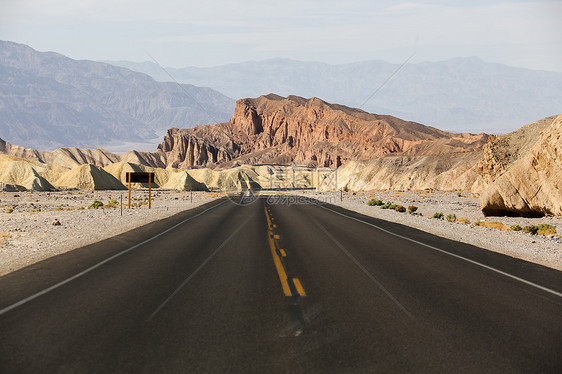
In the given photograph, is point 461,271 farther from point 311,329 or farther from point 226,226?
point 226,226

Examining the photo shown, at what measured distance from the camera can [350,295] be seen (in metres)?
7.88

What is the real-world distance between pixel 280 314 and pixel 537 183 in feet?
77.2

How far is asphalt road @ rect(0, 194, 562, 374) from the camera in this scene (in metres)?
4.96

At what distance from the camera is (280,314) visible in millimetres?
6684

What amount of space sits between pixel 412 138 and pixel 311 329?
659 feet

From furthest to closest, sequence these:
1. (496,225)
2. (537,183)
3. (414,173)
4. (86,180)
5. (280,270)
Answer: (86,180) < (414,173) < (537,183) < (496,225) < (280,270)

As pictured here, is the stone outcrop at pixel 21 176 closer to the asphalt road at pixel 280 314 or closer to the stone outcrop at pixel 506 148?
the stone outcrop at pixel 506 148

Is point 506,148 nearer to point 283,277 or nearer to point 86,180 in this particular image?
point 283,277

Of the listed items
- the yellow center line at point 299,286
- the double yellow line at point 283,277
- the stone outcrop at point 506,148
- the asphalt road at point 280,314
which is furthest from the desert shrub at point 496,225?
the stone outcrop at point 506,148

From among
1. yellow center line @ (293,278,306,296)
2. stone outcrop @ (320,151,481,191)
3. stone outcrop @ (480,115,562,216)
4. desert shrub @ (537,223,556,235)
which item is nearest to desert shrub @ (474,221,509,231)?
desert shrub @ (537,223,556,235)

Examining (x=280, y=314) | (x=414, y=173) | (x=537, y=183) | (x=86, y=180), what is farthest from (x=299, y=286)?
(x=86, y=180)

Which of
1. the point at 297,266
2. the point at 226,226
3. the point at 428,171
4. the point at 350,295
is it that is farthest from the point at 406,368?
the point at 428,171

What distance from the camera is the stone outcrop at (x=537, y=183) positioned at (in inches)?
958

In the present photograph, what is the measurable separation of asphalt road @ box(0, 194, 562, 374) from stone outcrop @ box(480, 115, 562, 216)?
15.3 m
